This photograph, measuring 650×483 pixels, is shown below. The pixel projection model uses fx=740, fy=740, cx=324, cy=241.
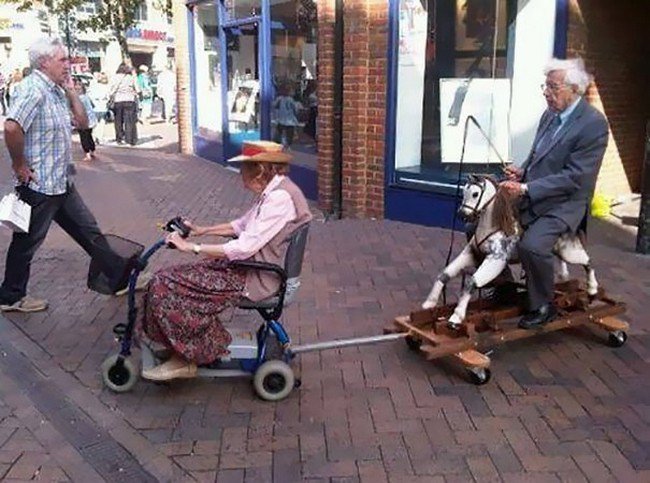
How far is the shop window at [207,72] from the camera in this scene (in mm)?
12547

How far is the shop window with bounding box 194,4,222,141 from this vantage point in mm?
12547

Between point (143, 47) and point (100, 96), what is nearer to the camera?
point (100, 96)

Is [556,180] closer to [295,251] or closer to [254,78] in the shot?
[295,251]

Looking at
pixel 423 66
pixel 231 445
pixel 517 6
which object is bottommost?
pixel 231 445

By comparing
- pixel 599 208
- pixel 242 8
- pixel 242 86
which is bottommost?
pixel 599 208

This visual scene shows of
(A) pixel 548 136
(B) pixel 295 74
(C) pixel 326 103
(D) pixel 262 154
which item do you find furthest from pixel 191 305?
(B) pixel 295 74

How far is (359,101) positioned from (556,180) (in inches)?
152

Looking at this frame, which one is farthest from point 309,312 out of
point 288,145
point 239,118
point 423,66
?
point 239,118

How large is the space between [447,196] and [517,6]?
187 cm

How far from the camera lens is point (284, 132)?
395 inches

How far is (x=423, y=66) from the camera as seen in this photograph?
24.6 feet

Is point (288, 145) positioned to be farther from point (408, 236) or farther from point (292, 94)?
point (408, 236)

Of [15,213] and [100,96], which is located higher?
[100,96]

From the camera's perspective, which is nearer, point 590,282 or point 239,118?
point 590,282
